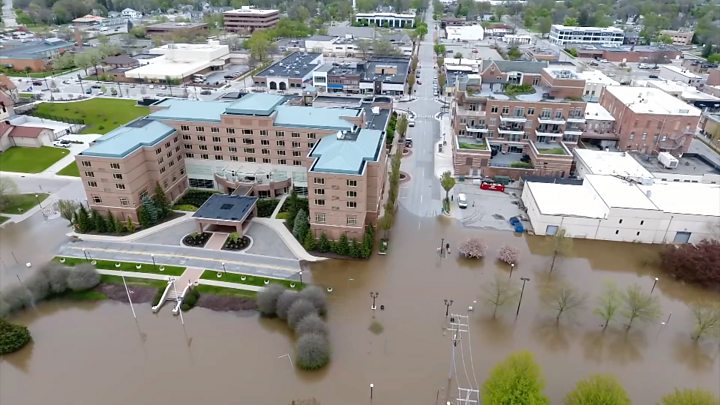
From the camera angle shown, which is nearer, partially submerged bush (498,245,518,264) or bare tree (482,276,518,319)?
bare tree (482,276,518,319)

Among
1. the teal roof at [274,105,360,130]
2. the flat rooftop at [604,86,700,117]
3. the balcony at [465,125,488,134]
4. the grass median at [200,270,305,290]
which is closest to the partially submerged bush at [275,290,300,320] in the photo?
the grass median at [200,270,305,290]

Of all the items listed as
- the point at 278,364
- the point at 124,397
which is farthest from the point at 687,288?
the point at 124,397

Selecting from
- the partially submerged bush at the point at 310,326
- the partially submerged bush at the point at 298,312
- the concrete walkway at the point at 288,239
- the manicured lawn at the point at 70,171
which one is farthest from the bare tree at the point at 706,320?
the manicured lawn at the point at 70,171

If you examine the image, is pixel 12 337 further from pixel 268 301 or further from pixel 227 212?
pixel 227 212

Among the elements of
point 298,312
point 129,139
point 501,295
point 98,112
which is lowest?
point 298,312

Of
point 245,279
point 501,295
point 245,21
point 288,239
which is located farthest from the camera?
point 245,21

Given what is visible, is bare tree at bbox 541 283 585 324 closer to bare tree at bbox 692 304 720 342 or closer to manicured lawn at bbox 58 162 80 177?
bare tree at bbox 692 304 720 342

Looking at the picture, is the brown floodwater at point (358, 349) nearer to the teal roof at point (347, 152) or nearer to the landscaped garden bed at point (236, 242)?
the landscaped garden bed at point (236, 242)

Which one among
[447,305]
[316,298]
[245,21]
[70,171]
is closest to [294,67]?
[70,171]
